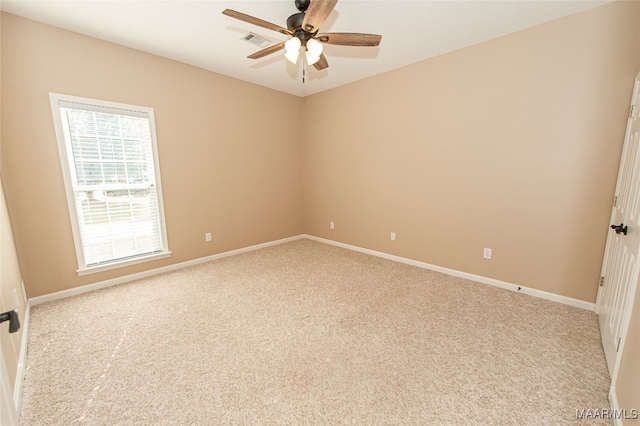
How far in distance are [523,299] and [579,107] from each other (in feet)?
6.05

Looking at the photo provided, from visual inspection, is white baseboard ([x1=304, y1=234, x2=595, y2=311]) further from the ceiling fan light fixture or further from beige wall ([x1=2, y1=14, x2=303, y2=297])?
the ceiling fan light fixture

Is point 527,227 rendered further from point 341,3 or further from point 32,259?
point 32,259

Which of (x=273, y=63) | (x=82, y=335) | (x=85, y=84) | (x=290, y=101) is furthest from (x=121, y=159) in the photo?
(x=290, y=101)

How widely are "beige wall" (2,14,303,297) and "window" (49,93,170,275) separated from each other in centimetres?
8

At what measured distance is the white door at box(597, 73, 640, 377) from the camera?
5.20 feet

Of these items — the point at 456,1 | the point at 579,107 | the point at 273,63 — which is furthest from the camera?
the point at 273,63

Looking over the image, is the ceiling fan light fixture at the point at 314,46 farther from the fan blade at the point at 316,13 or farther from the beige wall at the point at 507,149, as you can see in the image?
the beige wall at the point at 507,149

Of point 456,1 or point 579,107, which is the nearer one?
point 456,1

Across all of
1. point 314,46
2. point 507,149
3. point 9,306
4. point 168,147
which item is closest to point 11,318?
point 9,306

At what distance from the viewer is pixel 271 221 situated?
180 inches

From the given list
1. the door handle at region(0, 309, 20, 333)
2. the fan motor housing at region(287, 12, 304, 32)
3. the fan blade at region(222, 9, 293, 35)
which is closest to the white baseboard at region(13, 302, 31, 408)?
the door handle at region(0, 309, 20, 333)

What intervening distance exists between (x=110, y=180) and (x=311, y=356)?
2.84 metres

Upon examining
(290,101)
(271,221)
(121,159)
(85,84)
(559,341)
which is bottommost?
(559,341)

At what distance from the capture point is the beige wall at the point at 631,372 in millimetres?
1176
